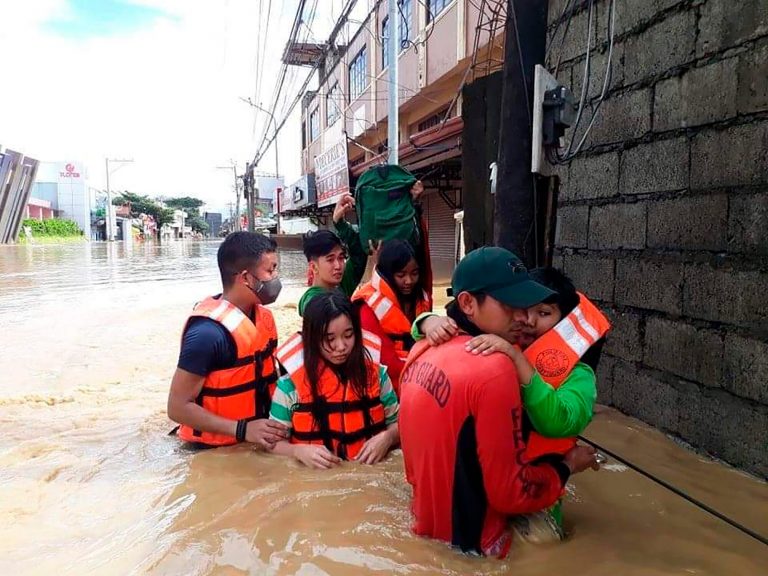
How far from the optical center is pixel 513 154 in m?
3.41

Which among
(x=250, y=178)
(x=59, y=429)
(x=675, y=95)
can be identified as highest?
(x=250, y=178)

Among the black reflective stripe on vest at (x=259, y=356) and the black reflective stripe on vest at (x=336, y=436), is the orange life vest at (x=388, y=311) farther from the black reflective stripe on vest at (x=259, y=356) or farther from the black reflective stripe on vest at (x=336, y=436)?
the black reflective stripe on vest at (x=336, y=436)

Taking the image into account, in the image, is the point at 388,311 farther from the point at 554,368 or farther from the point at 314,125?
the point at 314,125

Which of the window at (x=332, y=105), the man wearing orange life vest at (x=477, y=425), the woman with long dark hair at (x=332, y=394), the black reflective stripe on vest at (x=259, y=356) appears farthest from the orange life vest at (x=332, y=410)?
the window at (x=332, y=105)

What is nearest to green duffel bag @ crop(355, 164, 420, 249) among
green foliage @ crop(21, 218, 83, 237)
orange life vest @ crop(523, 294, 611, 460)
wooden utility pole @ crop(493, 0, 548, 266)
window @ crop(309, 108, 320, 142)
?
wooden utility pole @ crop(493, 0, 548, 266)

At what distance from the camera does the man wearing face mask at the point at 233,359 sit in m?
3.05

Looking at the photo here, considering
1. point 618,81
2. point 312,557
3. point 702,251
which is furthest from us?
point 618,81

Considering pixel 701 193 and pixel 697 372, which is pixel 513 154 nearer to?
pixel 701 193

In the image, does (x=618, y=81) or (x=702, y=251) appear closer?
(x=702, y=251)

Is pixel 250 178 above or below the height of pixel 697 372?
above

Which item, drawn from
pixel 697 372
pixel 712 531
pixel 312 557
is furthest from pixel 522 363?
pixel 697 372

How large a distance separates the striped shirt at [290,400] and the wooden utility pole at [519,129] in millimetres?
1131

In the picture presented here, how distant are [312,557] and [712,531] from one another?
1.59 meters

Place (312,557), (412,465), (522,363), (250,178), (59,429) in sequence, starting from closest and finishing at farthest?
(522,363)
(412,465)
(312,557)
(59,429)
(250,178)
